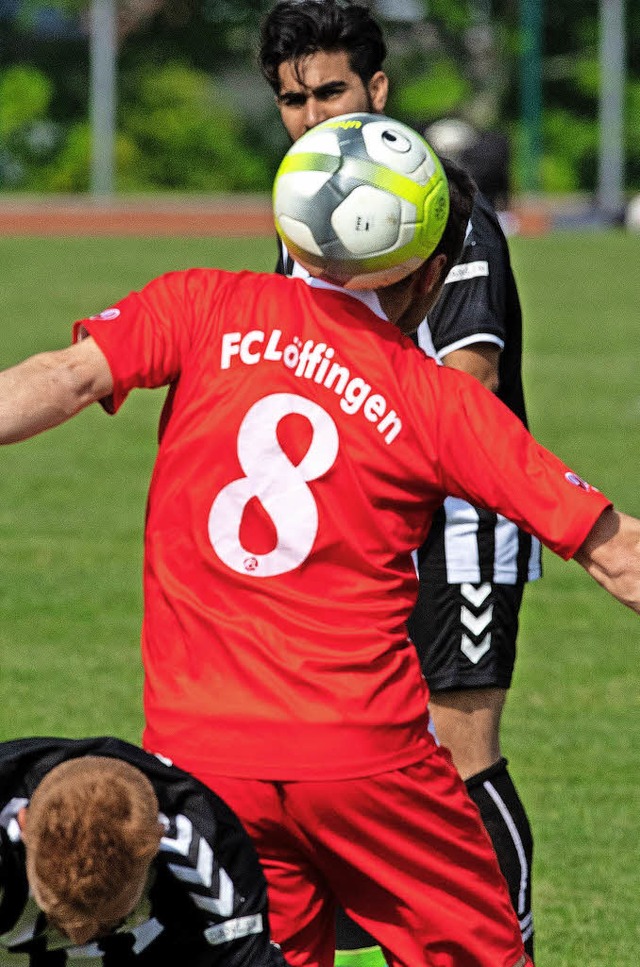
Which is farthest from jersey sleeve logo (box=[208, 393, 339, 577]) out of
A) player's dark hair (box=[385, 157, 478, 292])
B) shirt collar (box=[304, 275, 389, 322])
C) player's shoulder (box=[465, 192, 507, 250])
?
player's shoulder (box=[465, 192, 507, 250])

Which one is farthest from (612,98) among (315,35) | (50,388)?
(50,388)

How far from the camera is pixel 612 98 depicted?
184 feet

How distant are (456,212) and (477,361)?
2.16 ft

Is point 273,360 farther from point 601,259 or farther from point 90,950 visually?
point 601,259

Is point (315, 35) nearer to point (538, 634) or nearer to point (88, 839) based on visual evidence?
point (88, 839)

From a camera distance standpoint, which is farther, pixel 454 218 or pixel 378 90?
pixel 378 90

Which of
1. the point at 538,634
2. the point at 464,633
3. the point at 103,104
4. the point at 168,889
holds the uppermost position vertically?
the point at 168,889

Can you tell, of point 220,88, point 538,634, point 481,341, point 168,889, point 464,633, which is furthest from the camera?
point 220,88

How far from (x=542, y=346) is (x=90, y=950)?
17.9 metres

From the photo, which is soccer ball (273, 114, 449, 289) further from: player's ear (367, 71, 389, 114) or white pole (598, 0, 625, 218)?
white pole (598, 0, 625, 218)

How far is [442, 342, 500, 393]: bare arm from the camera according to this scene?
4.48m

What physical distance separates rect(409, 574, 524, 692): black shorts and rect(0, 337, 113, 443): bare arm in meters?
1.55

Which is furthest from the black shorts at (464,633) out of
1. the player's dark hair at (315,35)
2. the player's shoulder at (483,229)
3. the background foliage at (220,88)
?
the background foliage at (220,88)

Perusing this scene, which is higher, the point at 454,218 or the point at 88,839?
the point at 454,218
